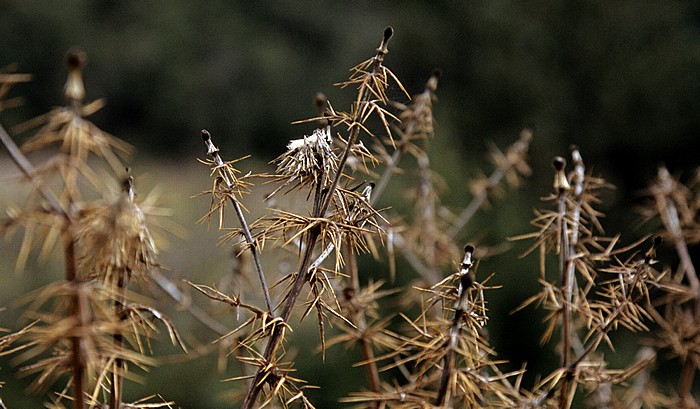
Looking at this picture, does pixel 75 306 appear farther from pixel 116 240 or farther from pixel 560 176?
pixel 560 176

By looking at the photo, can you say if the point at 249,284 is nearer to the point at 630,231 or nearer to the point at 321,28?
the point at 630,231

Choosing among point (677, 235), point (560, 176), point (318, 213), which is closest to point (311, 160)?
point (318, 213)

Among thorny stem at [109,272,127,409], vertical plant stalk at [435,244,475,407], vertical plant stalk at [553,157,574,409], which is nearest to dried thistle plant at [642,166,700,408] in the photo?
vertical plant stalk at [553,157,574,409]

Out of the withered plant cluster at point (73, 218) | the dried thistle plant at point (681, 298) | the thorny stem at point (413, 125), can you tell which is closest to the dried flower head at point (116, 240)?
the withered plant cluster at point (73, 218)

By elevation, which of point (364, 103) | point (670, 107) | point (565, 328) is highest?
point (670, 107)

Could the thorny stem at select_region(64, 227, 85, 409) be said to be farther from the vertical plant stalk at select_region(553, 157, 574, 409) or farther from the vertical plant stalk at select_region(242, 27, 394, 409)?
the vertical plant stalk at select_region(553, 157, 574, 409)

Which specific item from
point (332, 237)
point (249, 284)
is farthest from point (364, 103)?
point (249, 284)
